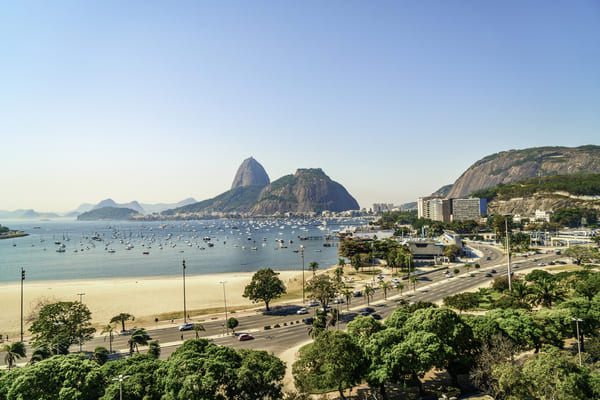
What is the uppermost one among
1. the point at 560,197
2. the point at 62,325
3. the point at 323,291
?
the point at 560,197

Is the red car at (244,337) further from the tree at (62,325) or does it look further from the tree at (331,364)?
the tree at (62,325)

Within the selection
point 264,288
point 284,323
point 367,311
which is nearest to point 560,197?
point 367,311

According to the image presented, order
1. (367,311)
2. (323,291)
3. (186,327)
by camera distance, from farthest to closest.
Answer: (367,311)
(323,291)
(186,327)

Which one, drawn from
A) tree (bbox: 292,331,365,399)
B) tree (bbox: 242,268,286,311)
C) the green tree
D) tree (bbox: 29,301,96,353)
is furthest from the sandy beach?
the green tree

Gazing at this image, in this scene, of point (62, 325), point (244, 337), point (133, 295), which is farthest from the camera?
point (133, 295)

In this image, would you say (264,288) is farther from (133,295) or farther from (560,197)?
(560,197)

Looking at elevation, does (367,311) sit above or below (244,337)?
below
